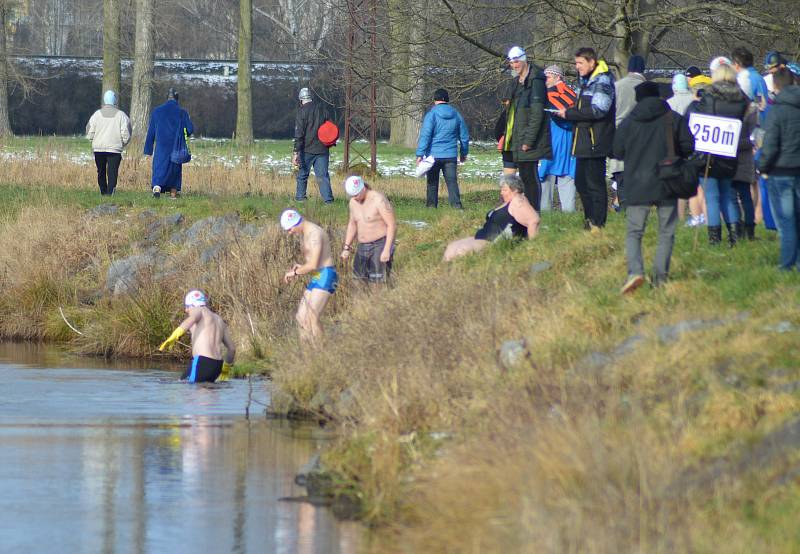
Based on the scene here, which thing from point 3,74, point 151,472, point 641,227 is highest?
point 3,74

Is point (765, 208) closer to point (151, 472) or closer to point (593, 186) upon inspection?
point (593, 186)

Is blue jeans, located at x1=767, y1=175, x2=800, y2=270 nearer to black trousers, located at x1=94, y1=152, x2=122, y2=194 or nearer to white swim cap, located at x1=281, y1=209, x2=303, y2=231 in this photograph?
white swim cap, located at x1=281, y1=209, x2=303, y2=231

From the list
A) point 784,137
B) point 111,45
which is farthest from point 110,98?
point 111,45

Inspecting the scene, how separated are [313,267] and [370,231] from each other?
921 millimetres

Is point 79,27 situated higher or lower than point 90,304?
higher

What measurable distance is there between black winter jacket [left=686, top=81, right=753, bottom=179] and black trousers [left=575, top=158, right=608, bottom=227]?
4.97 ft

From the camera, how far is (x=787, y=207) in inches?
498

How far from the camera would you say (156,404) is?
51.1 ft

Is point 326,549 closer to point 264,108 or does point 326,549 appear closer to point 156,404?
point 156,404

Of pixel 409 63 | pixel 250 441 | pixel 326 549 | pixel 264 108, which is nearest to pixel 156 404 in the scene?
pixel 250 441

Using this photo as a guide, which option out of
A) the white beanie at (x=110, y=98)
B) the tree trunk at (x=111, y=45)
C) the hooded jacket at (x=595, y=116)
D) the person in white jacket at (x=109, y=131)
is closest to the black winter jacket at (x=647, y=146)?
the hooded jacket at (x=595, y=116)

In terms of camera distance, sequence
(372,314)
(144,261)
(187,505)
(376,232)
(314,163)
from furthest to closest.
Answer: (314,163) → (144,261) → (376,232) → (372,314) → (187,505)

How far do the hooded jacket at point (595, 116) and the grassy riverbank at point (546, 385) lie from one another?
1.04 meters

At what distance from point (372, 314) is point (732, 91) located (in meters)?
3.91
